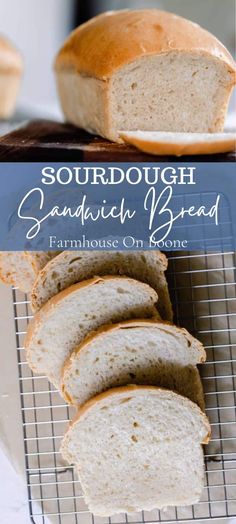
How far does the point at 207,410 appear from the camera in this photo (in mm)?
1182

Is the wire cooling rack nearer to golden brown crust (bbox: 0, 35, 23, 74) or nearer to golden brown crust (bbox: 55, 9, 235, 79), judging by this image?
golden brown crust (bbox: 55, 9, 235, 79)

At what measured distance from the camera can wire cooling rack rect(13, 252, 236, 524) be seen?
114 centimetres

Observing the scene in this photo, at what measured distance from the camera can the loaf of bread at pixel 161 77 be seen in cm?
97

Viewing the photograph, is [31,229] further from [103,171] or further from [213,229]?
→ [213,229]

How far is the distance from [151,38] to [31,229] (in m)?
0.30

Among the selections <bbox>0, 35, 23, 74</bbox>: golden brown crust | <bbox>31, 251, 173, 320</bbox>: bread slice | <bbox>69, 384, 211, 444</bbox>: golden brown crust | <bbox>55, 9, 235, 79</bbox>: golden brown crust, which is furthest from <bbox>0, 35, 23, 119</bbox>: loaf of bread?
<bbox>69, 384, 211, 444</bbox>: golden brown crust

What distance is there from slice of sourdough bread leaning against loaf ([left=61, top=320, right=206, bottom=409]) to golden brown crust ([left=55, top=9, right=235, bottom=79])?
37cm

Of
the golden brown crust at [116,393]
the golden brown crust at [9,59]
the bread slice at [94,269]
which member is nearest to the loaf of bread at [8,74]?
the golden brown crust at [9,59]

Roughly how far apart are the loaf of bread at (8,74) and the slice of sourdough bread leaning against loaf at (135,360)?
571 millimetres

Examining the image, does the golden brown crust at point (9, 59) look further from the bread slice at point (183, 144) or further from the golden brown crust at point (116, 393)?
the golden brown crust at point (116, 393)

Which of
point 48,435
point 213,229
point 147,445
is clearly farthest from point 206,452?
point 213,229

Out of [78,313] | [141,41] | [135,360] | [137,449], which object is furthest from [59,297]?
[141,41]

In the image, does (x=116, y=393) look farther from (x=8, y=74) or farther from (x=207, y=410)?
(x=8, y=74)

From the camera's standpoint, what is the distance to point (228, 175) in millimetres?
924
